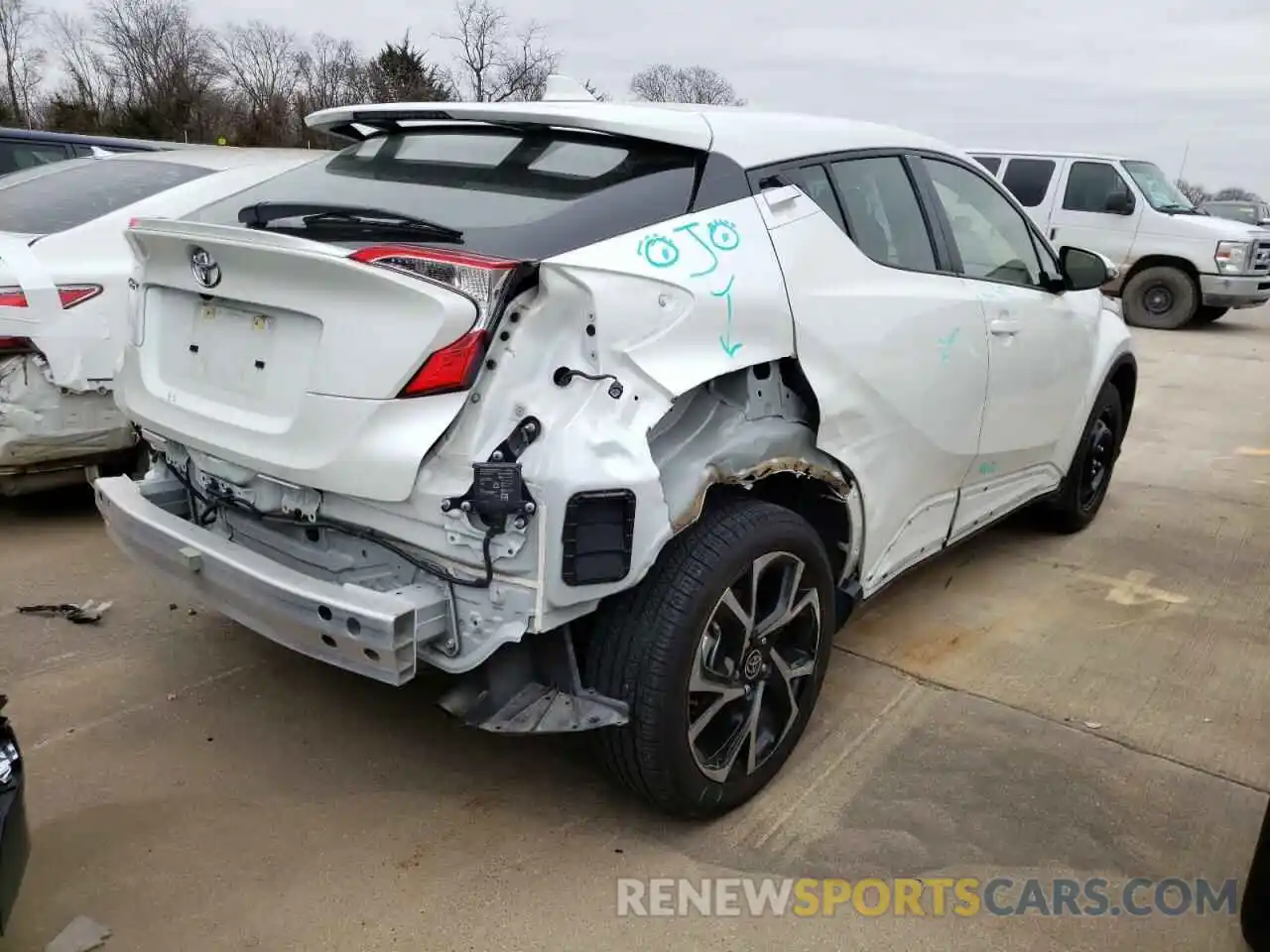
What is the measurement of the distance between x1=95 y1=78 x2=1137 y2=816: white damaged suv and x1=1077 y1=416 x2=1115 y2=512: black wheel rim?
1.95 meters

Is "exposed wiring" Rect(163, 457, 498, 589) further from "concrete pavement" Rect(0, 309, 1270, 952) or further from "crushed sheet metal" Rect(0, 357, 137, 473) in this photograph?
"crushed sheet metal" Rect(0, 357, 137, 473)

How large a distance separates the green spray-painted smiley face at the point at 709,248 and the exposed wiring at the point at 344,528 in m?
0.75

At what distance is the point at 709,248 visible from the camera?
8.21 ft

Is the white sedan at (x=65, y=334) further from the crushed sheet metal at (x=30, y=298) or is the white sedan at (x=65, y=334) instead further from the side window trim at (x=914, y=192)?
Answer: the side window trim at (x=914, y=192)

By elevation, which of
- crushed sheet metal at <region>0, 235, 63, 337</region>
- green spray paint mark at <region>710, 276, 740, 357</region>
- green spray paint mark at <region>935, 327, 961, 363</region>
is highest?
green spray paint mark at <region>710, 276, 740, 357</region>

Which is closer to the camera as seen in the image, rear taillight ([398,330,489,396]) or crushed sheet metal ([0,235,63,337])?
rear taillight ([398,330,489,396])

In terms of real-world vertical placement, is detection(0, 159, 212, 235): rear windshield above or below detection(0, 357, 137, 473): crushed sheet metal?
above

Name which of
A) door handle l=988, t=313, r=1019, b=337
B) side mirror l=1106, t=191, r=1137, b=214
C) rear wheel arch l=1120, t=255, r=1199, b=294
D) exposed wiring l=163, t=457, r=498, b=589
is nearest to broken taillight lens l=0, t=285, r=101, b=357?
exposed wiring l=163, t=457, r=498, b=589

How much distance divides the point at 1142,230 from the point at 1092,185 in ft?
2.87

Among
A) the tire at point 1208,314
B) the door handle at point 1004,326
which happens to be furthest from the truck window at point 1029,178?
the door handle at point 1004,326

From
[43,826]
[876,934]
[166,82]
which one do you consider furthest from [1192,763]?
[166,82]

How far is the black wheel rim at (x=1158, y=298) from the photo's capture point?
43.5 ft

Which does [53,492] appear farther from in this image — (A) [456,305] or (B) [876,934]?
(B) [876,934]

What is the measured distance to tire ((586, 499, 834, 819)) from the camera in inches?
95.4
